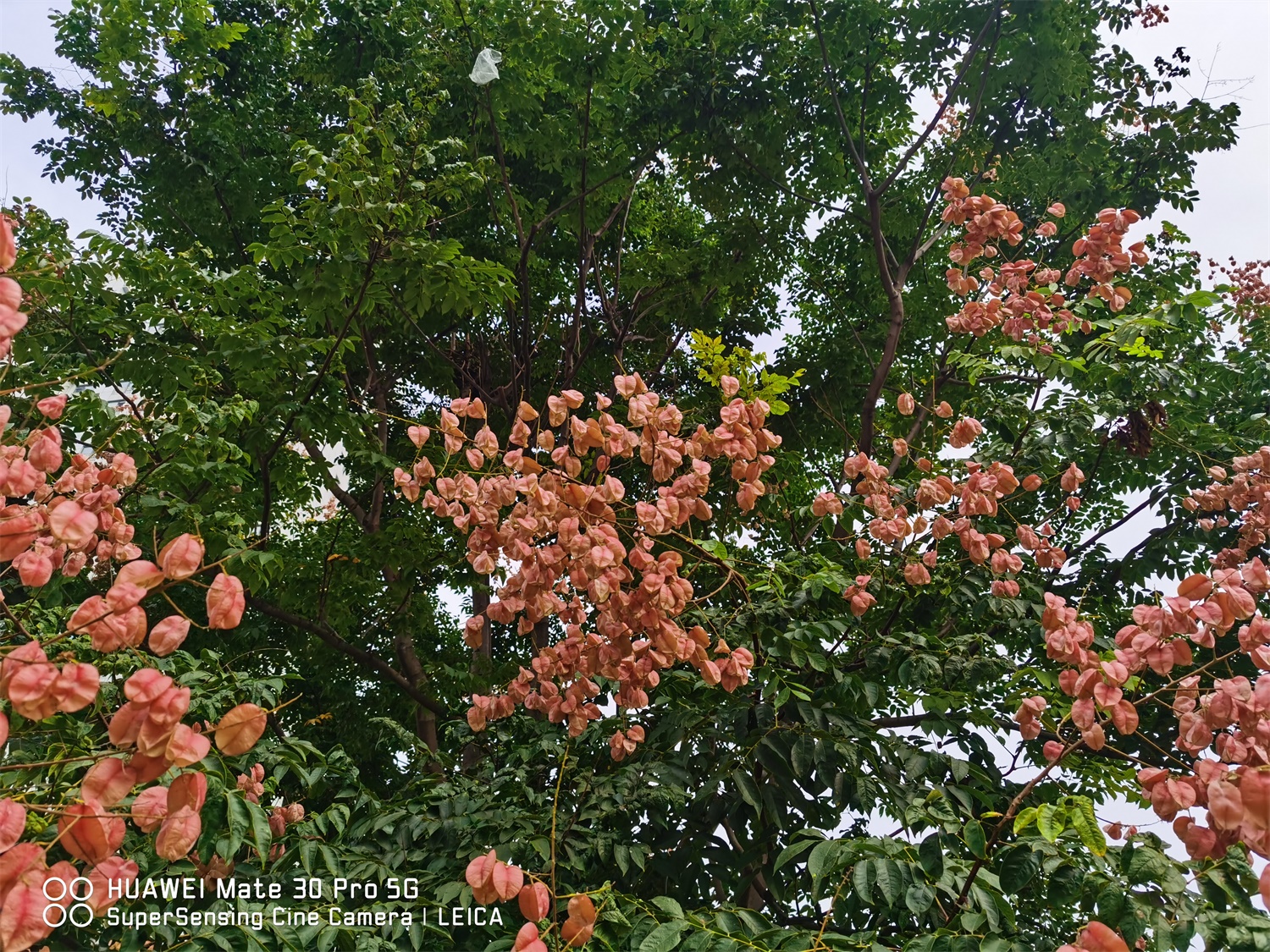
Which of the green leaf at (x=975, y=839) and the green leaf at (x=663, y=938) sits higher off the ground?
the green leaf at (x=975, y=839)

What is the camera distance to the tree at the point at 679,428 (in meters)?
2.52

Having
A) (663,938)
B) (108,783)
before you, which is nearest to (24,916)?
(108,783)

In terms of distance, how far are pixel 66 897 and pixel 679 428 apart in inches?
82.6

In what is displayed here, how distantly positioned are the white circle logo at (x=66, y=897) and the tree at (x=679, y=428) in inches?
8.0

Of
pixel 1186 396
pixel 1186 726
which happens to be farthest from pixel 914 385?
pixel 1186 726

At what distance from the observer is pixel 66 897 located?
1451 mm

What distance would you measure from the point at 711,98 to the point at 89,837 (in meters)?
4.80

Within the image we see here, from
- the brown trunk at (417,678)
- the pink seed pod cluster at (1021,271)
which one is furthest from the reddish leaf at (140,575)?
the brown trunk at (417,678)

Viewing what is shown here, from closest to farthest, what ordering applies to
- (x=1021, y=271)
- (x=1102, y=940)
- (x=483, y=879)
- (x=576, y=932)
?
(x=1102, y=940) < (x=576, y=932) < (x=483, y=879) < (x=1021, y=271)

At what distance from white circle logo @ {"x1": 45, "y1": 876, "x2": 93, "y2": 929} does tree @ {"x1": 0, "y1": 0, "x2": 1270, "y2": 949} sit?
20 cm

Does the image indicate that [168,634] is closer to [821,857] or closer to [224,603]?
[224,603]

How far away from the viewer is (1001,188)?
17.7 feet

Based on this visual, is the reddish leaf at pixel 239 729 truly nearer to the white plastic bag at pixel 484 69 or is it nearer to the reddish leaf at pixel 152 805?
the reddish leaf at pixel 152 805

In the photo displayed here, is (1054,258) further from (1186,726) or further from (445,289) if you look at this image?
(1186,726)
